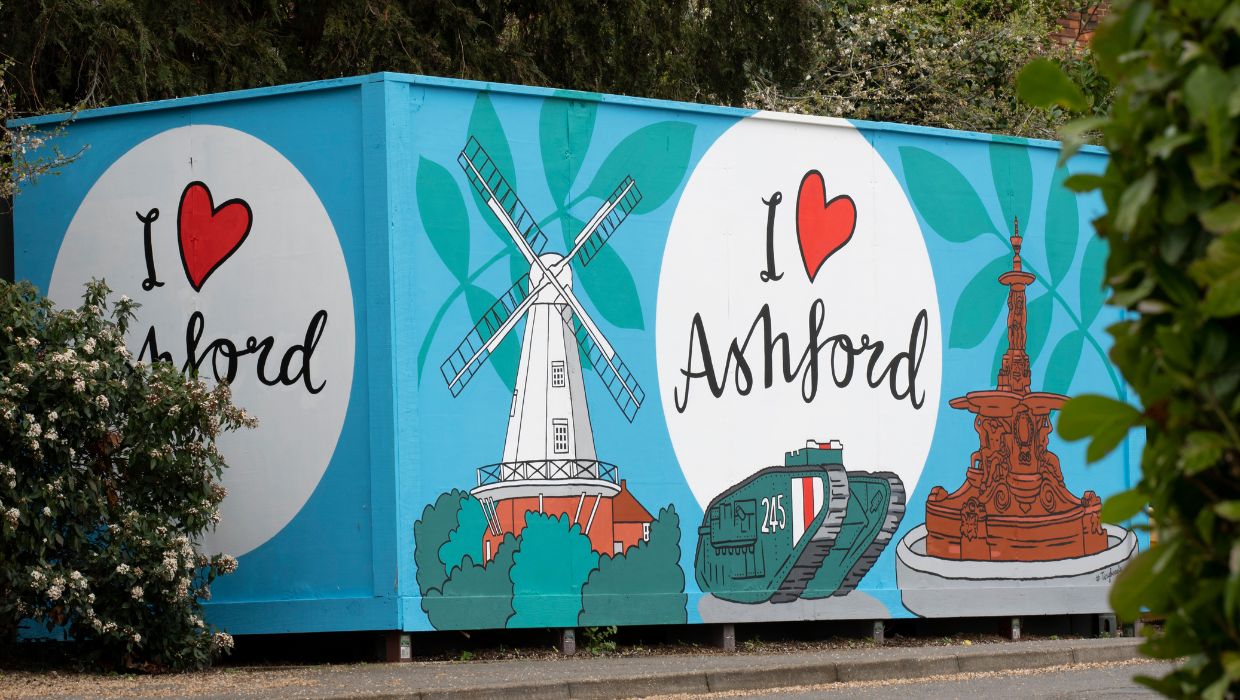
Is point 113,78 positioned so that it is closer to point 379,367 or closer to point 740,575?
point 379,367

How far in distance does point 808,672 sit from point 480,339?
318cm

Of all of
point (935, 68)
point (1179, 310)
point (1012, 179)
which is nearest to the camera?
point (1179, 310)

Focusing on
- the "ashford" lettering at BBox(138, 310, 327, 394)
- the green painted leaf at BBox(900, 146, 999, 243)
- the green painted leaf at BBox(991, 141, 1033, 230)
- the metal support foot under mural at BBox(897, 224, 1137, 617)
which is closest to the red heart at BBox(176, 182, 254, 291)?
the "ashford" lettering at BBox(138, 310, 327, 394)

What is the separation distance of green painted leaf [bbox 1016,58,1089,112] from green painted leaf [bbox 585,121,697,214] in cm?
832

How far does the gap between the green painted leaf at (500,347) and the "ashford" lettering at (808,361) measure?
133 centimetres

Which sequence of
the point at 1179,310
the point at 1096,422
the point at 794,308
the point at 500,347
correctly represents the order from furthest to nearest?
the point at 794,308
the point at 500,347
the point at 1096,422
the point at 1179,310

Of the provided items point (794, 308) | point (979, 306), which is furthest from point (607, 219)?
point (979, 306)

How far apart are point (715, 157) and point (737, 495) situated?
2574mm

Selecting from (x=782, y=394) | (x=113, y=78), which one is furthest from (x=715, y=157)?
(x=113, y=78)

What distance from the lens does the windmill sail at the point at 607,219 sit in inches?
433

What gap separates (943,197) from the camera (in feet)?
41.1

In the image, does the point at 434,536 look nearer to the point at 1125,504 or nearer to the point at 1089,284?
the point at 1089,284

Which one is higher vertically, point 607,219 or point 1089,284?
point 607,219

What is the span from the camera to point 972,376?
41.2ft
